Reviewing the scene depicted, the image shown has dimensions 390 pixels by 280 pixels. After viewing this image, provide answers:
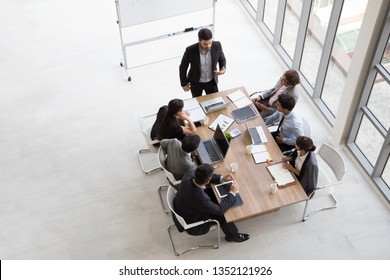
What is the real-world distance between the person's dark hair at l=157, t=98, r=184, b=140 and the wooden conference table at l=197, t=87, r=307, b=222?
1.73ft

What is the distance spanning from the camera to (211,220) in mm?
5645

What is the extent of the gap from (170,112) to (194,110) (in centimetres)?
69

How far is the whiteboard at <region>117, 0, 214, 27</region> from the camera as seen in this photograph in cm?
776

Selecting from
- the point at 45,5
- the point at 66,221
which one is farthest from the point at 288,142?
the point at 45,5

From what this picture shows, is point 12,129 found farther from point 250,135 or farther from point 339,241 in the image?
point 339,241

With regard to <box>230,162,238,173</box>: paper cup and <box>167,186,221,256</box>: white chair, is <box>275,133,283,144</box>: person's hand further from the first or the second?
<box>167,186,221,256</box>: white chair

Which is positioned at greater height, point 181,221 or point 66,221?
point 181,221

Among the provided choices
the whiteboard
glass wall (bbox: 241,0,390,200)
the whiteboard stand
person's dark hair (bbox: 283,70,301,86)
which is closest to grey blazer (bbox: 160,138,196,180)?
person's dark hair (bbox: 283,70,301,86)

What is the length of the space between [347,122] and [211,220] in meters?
2.56

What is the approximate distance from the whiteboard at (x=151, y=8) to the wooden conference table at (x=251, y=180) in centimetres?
249

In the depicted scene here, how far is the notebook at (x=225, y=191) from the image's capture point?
5657 mm

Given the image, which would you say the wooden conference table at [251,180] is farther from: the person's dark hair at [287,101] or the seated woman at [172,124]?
the person's dark hair at [287,101]

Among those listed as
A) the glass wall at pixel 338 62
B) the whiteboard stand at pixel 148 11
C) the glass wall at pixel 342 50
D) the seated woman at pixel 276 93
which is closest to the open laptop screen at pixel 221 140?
the seated woman at pixel 276 93

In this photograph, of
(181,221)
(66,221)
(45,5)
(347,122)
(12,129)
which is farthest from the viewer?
(45,5)
